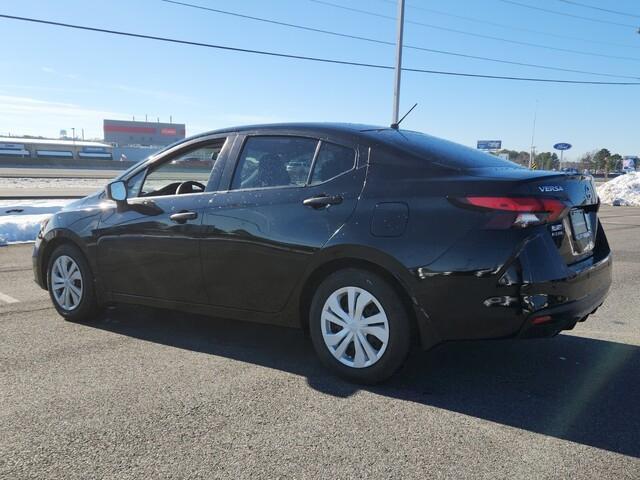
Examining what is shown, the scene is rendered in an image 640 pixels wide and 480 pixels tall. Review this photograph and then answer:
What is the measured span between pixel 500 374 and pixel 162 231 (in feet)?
8.92

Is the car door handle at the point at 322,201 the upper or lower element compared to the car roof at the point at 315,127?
lower

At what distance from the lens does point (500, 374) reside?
13.4 feet

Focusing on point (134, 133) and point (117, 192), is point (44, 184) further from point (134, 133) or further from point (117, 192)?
point (134, 133)

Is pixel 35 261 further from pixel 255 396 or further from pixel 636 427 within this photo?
pixel 636 427

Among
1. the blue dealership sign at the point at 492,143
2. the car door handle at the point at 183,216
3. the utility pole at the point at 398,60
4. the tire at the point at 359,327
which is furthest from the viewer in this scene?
→ the blue dealership sign at the point at 492,143

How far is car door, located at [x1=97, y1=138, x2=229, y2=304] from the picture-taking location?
450 cm

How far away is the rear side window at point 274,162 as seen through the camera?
416cm

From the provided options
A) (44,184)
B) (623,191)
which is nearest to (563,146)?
(623,191)

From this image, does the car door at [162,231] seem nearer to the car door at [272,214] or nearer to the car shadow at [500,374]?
the car door at [272,214]

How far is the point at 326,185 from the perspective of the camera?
397 centimetres

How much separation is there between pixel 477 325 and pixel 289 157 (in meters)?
1.75

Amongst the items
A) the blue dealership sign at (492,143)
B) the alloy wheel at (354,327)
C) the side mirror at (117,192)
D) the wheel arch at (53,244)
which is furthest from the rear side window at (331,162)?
the blue dealership sign at (492,143)

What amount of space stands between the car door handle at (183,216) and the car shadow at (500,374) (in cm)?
100

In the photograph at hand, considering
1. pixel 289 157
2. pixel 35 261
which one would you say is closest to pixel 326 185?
pixel 289 157
